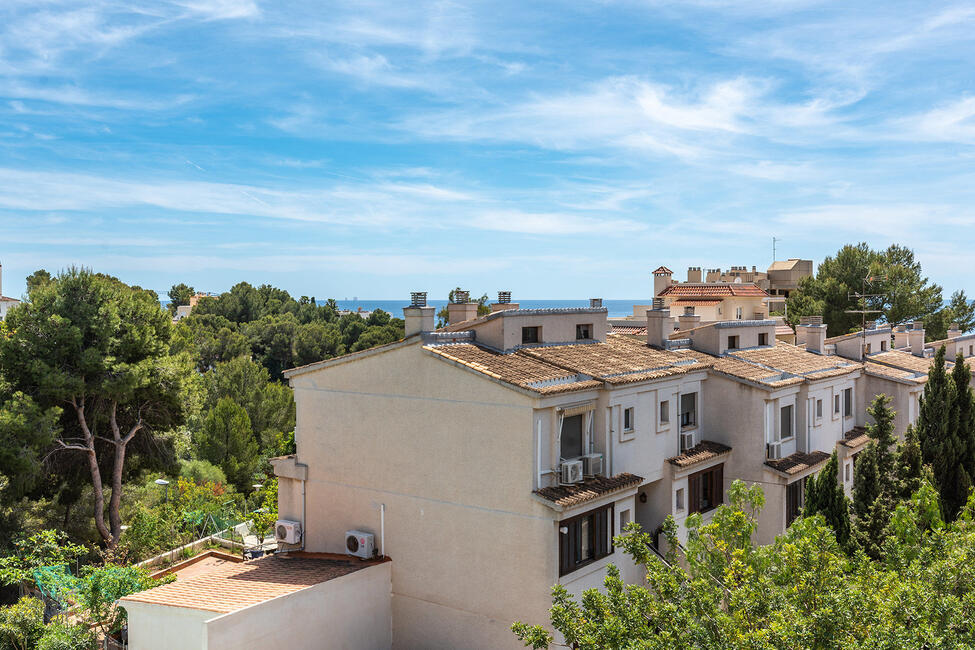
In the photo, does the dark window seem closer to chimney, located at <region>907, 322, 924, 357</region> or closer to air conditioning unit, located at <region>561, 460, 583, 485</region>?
air conditioning unit, located at <region>561, 460, 583, 485</region>

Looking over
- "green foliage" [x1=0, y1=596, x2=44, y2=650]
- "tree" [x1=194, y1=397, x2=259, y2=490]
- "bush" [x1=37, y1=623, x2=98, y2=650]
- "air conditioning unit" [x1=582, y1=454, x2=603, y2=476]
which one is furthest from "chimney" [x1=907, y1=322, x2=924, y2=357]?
"green foliage" [x1=0, y1=596, x2=44, y2=650]

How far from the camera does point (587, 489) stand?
18.8 meters

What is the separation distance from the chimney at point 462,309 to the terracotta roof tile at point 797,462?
11.2 m

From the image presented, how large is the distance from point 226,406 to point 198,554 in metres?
16.9

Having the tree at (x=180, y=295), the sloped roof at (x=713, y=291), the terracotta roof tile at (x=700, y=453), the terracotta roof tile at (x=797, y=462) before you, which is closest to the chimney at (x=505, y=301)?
the terracotta roof tile at (x=700, y=453)

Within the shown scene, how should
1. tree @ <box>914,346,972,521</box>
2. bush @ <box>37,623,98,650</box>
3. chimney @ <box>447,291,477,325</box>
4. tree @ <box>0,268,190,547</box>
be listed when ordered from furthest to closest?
tree @ <box>0,268,190,547</box>
chimney @ <box>447,291,477,325</box>
tree @ <box>914,346,972,521</box>
bush @ <box>37,623,98,650</box>

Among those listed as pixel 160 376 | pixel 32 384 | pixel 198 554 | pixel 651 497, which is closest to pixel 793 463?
pixel 651 497

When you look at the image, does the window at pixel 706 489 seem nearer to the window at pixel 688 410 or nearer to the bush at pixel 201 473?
the window at pixel 688 410

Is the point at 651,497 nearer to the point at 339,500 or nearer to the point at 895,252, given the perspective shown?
the point at 339,500

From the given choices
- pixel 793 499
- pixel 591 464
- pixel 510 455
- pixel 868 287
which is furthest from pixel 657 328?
pixel 868 287

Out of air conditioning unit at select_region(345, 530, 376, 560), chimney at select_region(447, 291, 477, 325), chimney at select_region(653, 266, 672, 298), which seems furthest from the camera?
chimney at select_region(653, 266, 672, 298)

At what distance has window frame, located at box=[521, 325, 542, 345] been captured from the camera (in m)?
22.5

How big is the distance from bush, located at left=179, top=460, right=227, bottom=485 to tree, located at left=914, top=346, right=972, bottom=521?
34130 millimetres

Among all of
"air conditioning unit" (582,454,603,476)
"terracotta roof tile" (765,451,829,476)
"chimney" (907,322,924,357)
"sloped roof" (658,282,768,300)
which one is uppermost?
"sloped roof" (658,282,768,300)
